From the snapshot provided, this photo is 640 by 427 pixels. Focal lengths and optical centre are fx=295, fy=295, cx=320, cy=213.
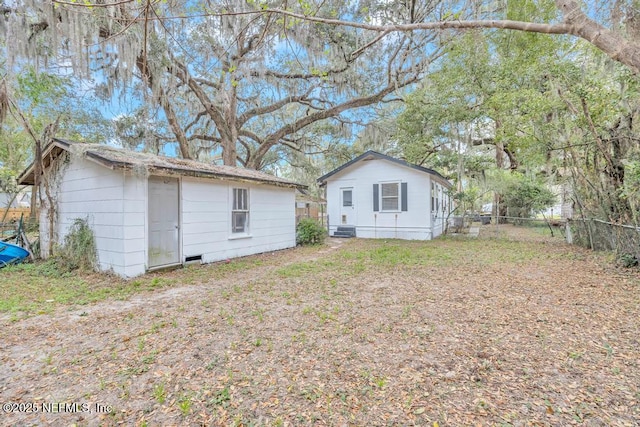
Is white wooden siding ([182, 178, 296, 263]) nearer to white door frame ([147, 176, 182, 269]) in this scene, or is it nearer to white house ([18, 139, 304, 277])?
white house ([18, 139, 304, 277])

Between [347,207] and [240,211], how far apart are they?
5.97 m

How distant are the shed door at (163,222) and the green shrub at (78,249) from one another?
119cm

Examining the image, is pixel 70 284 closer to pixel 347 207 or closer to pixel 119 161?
pixel 119 161

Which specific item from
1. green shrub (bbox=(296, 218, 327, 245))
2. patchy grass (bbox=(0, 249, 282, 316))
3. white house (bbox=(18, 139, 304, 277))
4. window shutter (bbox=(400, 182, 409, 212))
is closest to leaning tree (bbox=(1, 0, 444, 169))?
white house (bbox=(18, 139, 304, 277))

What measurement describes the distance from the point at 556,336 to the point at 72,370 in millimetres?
4713

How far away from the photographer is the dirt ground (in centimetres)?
207

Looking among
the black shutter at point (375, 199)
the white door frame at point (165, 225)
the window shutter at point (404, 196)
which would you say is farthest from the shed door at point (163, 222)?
the window shutter at point (404, 196)

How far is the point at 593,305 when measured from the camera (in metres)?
4.01

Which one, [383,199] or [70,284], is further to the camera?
[383,199]

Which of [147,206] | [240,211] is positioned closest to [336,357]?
[147,206]

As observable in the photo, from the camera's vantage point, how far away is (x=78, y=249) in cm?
630

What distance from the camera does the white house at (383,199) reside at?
37.8 ft

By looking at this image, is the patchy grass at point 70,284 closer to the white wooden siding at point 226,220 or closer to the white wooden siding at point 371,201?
the white wooden siding at point 226,220

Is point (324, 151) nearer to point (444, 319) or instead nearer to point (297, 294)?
point (297, 294)
